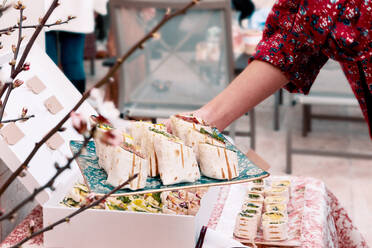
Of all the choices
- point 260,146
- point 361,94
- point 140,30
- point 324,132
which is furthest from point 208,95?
point 361,94

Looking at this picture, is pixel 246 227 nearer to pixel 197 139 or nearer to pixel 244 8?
pixel 197 139

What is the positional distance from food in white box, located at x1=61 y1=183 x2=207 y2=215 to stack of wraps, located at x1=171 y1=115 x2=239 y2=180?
0.29ft

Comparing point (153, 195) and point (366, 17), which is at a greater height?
point (366, 17)

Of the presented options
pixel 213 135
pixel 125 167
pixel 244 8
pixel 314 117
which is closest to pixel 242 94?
pixel 213 135

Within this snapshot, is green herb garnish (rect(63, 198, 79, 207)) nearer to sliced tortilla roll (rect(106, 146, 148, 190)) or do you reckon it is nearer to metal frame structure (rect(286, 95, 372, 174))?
sliced tortilla roll (rect(106, 146, 148, 190))

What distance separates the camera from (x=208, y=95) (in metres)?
3.02

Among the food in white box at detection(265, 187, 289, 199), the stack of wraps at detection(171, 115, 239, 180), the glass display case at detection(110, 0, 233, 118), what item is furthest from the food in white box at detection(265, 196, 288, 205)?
the glass display case at detection(110, 0, 233, 118)

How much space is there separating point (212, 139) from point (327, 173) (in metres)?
2.57

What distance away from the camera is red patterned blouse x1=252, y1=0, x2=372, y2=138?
98 cm

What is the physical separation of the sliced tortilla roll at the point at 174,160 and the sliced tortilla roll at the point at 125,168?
46 millimetres

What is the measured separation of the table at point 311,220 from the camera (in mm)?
1131

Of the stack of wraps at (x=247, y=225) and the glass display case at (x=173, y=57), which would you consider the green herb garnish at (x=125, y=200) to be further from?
the glass display case at (x=173, y=57)

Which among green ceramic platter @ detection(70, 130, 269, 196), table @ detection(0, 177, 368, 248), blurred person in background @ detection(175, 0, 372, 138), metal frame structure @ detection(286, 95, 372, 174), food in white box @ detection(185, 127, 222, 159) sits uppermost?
blurred person in background @ detection(175, 0, 372, 138)

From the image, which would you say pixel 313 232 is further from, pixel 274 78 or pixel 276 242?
pixel 274 78
